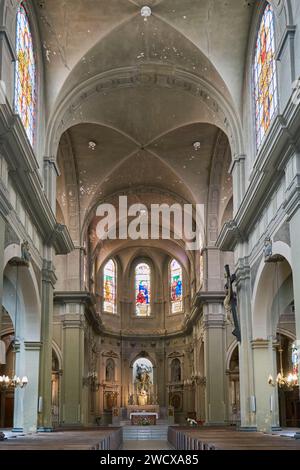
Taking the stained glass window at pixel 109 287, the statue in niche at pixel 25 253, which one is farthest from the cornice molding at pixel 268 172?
the stained glass window at pixel 109 287

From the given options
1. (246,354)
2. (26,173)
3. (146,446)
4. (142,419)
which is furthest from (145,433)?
(26,173)

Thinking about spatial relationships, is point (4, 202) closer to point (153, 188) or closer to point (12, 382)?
point (12, 382)

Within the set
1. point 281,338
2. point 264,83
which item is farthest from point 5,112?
point 281,338

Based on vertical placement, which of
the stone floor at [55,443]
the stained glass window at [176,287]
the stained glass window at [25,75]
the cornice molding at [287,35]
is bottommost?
the stone floor at [55,443]

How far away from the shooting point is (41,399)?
65.6ft

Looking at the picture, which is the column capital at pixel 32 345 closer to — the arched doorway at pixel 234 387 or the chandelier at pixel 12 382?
the chandelier at pixel 12 382

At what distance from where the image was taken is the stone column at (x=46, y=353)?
66.3 feet

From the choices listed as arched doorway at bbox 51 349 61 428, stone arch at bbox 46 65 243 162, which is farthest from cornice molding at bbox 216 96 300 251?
arched doorway at bbox 51 349 61 428

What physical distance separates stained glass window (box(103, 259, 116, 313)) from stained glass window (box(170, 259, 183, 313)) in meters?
3.53

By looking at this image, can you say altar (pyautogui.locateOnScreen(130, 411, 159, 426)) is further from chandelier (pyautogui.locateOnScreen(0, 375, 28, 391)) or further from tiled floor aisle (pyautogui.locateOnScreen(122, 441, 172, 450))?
chandelier (pyautogui.locateOnScreen(0, 375, 28, 391))

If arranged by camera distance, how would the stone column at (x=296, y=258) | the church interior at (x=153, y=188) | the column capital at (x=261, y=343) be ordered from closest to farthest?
the stone column at (x=296, y=258) < the church interior at (x=153, y=188) < the column capital at (x=261, y=343)

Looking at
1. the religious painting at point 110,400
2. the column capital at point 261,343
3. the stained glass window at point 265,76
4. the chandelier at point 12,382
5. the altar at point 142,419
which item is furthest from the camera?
the religious painting at point 110,400

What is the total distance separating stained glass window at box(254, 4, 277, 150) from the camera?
1791cm

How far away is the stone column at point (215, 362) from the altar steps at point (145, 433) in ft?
16.2
